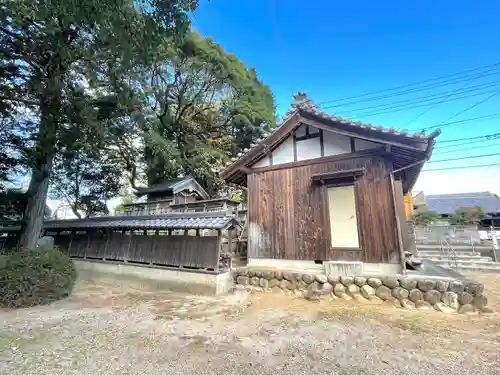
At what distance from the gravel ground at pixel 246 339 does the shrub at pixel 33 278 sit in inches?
18.9

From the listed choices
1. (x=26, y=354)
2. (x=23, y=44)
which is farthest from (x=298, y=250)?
(x=23, y=44)

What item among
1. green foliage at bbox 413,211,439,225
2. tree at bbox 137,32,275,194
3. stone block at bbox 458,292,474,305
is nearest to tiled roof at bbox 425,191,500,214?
green foliage at bbox 413,211,439,225

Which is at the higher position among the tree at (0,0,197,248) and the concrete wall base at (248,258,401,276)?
the tree at (0,0,197,248)

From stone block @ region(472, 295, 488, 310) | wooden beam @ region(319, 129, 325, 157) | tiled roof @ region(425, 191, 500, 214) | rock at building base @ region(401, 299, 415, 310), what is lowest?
rock at building base @ region(401, 299, 415, 310)

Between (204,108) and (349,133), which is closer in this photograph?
(349,133)

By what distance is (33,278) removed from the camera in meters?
6.89

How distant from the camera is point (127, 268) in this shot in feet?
A: 32.5

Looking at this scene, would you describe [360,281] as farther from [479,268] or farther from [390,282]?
[479,268]

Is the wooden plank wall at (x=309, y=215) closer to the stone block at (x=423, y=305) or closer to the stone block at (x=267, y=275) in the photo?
the stone block at (x=267, y=275)

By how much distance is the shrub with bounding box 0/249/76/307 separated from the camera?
21.5ft

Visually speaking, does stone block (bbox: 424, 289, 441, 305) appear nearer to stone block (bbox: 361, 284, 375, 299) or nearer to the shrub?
A: stone block (bbox: 361, 284, 375, 299)

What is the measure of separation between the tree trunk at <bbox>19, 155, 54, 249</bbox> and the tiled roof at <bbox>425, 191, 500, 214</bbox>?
118ft

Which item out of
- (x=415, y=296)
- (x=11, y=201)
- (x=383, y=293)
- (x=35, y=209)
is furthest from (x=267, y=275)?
(x=11, y=201)

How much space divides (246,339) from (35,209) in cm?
957
